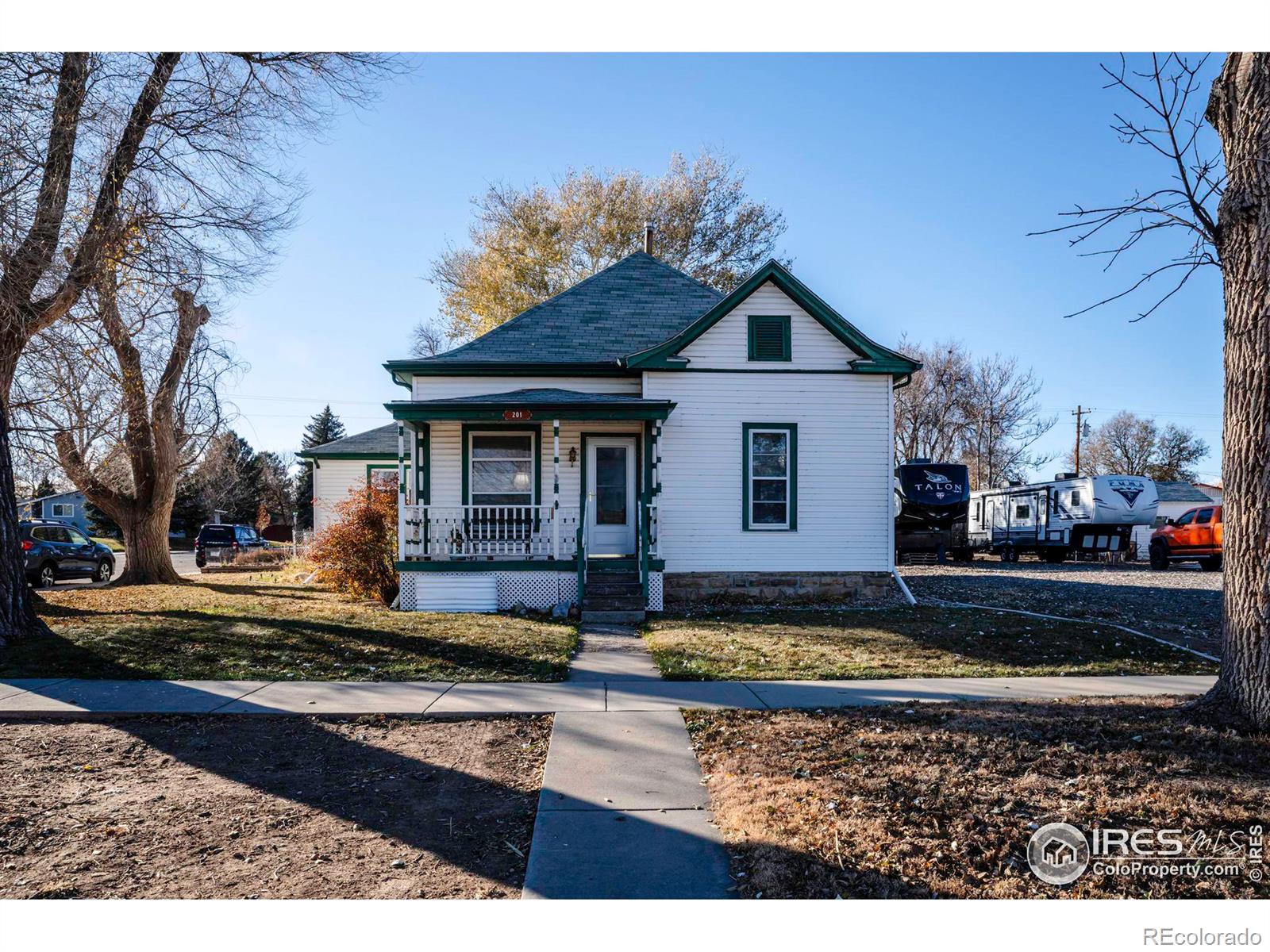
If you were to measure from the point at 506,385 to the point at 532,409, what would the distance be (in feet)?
5.91

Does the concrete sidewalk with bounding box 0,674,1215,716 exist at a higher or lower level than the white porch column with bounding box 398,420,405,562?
lower

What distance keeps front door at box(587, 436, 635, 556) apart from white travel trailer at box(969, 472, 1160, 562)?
20.2 m

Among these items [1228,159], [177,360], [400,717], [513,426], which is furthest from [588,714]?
[177,360]

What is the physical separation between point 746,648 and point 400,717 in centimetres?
468

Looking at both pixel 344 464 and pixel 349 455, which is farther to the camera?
pixel 344 464

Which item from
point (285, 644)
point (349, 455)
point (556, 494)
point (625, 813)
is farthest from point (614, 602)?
point (349, 455)

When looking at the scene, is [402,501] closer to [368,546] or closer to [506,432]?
[368,546]

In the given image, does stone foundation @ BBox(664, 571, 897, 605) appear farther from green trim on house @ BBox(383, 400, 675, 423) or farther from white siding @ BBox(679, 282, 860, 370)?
white siding @ BBox(679, 282, 860, 370)

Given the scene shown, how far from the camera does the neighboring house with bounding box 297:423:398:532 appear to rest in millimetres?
23375

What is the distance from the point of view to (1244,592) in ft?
18.4

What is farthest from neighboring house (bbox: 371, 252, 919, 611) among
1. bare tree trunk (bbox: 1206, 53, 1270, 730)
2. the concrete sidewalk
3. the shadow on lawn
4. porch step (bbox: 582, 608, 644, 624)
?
bare tree trunk (bbox: 1206, 53, 1270, 730)

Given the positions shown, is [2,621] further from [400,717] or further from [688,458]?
[688,458]

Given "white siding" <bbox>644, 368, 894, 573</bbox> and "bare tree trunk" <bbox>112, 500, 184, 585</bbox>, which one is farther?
"bare tree trunk" <bbox>112, 500, 184, 585</bbox>

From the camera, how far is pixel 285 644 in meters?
9.71
